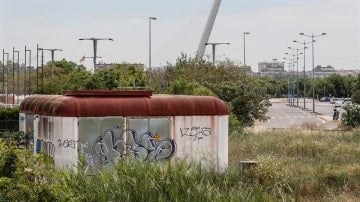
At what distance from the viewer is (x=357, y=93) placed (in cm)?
7375

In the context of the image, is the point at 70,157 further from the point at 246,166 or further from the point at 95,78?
the point at 95,78

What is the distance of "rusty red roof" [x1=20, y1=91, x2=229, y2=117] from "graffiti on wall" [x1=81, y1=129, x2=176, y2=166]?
2.23ft

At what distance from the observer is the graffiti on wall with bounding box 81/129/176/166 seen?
19078 mm

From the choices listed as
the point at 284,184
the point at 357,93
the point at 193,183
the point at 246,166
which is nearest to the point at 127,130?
the point at 246,166

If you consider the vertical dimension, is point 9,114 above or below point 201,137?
above

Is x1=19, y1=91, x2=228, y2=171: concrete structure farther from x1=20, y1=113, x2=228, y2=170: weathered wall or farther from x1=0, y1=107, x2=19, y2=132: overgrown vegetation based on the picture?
x1=0, y1=107, x2=19, y2=132: overgrown vegetation

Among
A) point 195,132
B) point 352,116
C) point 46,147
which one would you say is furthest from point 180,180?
point 352,116

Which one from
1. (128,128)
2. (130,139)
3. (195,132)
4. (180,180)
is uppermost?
(128,128)

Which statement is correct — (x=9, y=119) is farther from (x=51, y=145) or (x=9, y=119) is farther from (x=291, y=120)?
(x=291, y=120)

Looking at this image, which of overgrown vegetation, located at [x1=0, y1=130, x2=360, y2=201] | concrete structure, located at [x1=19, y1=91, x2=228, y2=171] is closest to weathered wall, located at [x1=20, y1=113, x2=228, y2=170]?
concrete structure, located at [x1=19, y1=91, x2=228, y2=171]

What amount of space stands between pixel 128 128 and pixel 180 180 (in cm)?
668

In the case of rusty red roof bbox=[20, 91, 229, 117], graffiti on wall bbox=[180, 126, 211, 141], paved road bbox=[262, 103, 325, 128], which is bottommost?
paved road bbox=[262, 103, 325, 128]

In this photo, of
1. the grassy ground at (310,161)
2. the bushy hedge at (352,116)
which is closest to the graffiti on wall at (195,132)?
the grassy ground at (310,161)

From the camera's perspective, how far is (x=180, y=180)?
44.0 ft
